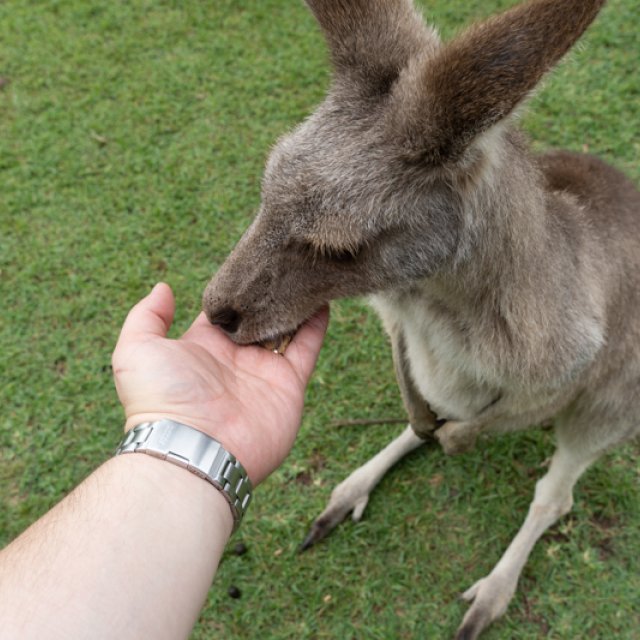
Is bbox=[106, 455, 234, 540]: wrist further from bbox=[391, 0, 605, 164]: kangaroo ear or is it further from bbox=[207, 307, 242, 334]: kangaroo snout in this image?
bbox=[391, 0, 605, 164]: kangaroo ear

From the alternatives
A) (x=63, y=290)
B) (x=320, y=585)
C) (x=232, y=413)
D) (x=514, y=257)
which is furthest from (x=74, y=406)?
(x=514, y=257)

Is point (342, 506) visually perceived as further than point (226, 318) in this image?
Yes

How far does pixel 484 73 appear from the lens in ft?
4.23

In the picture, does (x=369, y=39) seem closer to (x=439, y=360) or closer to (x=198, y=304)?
(x=439, y=360)

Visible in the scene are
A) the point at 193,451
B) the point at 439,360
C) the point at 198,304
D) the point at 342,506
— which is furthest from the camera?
the point at 198,304

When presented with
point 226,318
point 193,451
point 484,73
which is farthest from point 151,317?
point 484,73

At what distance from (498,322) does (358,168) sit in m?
0.61

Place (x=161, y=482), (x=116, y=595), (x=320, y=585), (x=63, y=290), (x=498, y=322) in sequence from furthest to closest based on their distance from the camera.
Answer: (x=63, y=290), (x=320, y=585), (x=498, y=322), (x=161, y=482), (x=116, y=595)

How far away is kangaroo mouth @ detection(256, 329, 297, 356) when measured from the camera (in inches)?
70.9

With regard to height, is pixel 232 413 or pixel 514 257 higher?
pixel 232 413

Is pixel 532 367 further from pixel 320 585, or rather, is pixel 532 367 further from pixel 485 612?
pixel 320 585

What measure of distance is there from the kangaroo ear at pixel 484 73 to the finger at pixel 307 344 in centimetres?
56

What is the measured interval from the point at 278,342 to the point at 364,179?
1.74 ft

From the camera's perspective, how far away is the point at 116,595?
1267mm
